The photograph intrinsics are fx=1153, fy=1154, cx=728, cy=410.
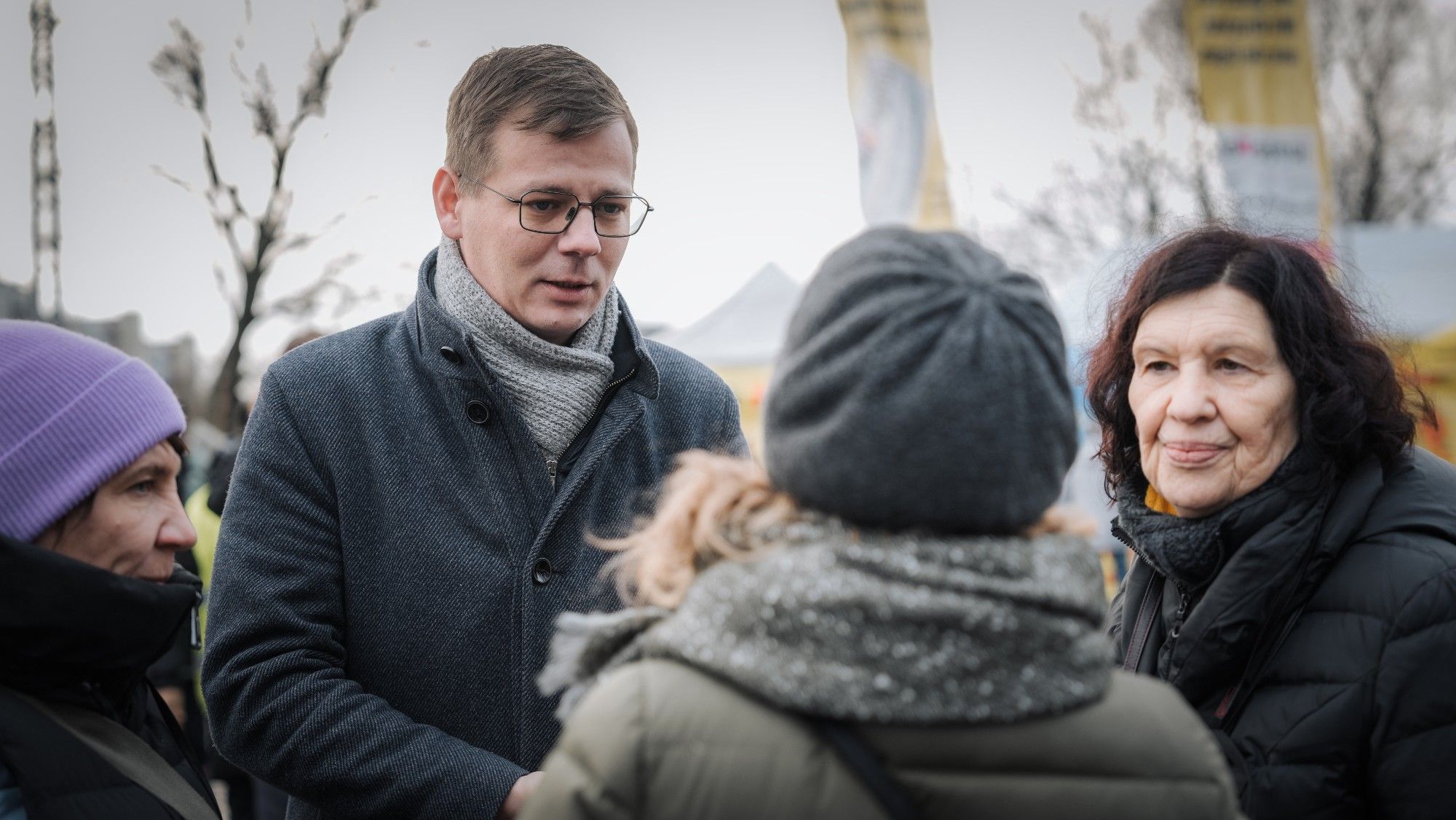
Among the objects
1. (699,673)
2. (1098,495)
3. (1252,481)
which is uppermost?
(699,673)

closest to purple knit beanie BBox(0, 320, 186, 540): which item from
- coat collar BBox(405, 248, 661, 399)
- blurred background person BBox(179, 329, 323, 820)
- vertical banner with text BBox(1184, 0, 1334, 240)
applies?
coat collar BBox(405, 248, 661, 399)

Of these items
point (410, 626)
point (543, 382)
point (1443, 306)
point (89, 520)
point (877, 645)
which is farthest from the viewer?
point (1443, 306)

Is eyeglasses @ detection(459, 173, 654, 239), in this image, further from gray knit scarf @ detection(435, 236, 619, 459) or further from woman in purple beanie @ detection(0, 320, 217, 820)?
woman in purple beanie @ detection(0, 320, 217, 820)

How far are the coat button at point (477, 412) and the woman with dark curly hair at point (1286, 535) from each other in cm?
134

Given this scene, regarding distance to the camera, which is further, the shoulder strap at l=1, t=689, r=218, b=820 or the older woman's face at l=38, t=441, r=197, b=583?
the older woman's face at l=38, t=441, r=197, b=583

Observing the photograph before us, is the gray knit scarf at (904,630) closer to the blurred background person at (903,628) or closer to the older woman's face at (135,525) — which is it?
the blurred background person at (903,628)

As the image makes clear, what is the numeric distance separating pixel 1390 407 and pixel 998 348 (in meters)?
1.49

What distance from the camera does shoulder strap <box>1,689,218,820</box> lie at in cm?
162

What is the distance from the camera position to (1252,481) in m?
2.26

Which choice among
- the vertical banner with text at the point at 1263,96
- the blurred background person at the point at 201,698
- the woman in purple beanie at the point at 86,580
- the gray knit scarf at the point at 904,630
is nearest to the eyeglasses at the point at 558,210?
the woman in purple beanie at the point at 86,580

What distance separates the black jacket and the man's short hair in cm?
102

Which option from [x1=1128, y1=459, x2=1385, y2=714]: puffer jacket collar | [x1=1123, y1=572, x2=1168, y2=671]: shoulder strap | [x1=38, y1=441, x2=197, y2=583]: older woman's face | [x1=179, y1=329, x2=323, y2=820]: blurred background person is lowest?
[x1=179, y1=329, x2=323, y2=820]: blurred background person

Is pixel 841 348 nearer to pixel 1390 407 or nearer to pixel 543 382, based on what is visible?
pixel 543 382

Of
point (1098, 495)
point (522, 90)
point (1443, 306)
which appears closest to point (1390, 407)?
point (522, 90)
